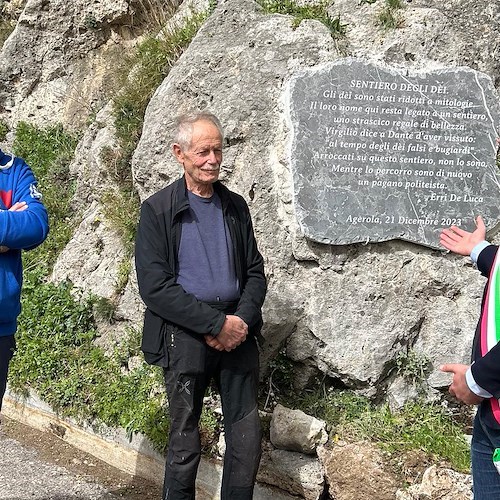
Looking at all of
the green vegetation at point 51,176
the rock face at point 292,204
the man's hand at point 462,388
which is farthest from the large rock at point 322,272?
the green vegetation at point 51,176

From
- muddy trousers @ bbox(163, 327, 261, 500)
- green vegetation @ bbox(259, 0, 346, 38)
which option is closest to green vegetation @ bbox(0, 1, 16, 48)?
green vegetation @ bbox(259, 0, 346, 38)

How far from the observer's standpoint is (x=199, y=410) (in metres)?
3.93

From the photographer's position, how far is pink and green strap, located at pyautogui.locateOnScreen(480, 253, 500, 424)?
2580 mm

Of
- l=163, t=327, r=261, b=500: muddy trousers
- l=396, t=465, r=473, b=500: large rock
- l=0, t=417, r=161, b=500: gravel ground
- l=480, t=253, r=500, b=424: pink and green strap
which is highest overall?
l=480, t=253, r=500, b=424: pink and green strap

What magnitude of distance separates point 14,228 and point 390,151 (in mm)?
2512

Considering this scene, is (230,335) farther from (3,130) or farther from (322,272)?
(3,130)

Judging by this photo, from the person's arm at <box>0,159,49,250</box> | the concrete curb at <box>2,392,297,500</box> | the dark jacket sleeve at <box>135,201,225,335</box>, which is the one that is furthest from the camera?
the concrete curb at <box>2,392,297,500</box>

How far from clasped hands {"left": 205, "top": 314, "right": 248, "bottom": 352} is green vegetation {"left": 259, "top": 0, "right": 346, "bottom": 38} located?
249cm

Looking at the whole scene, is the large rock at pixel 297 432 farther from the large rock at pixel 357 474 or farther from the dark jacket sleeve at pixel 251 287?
the dark jacket sleeve at pixel 251 287

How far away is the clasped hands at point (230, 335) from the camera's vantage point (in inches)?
146

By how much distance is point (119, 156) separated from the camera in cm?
697

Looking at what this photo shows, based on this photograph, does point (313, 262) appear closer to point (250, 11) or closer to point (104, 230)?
point (250, 11)

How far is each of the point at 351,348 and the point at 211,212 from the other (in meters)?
1.50

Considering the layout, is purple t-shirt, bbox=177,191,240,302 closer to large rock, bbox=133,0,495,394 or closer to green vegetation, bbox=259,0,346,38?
large rock, bbox=133,0,495,394
